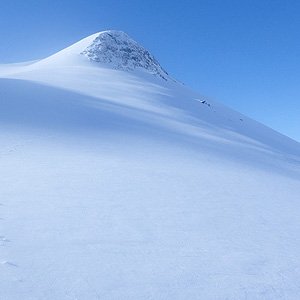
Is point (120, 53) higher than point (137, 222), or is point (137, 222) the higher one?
point (120, 53)

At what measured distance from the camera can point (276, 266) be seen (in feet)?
11.8

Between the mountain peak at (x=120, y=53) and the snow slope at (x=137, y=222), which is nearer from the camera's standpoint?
the snow slope at (x=137, y=222)

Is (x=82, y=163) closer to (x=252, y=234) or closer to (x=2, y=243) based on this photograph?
(x=2, y=243)

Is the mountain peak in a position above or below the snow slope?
above

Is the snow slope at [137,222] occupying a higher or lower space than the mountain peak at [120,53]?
lower

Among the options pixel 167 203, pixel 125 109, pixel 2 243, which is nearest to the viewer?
pixel 2 243

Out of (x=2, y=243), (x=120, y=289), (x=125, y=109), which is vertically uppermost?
(x=125, y=109)

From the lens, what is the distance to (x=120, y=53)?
46.2 metres

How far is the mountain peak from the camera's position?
4212 centimetres

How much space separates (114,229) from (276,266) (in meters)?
2.43

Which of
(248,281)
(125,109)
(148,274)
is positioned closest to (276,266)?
(248,281)

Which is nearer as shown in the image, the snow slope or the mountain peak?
the snow slope

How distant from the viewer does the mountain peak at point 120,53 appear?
42.1 m

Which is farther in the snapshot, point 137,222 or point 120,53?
point 120,53
